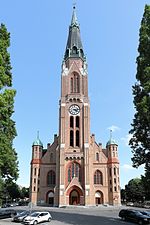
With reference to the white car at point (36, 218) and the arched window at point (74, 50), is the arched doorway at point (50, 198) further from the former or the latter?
the arched window at point (74, 50)

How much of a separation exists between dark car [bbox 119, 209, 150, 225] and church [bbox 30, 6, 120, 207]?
28.0 meters

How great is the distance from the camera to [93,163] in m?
62.8

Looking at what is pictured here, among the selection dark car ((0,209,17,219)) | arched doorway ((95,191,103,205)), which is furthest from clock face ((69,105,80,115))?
dark car ((0,209,17,219))

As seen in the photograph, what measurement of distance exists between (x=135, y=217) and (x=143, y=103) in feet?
45.3

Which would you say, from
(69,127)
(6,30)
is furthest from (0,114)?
(69,127)

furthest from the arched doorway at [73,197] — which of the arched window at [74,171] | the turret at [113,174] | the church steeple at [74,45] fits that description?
the church steeple at [74,45]

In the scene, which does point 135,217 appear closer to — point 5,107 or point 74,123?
point 5,107

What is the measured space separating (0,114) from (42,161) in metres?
48.9

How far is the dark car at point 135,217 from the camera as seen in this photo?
2528 centimetres

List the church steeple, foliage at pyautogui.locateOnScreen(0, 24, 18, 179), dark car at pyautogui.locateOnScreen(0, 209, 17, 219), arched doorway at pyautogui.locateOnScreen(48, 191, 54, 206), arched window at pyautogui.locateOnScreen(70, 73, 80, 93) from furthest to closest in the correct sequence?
1. the church steeple
2. arched window at pyautogui.locateOnScreen(70, 73, 80, 93)
3. arched doorway at pyautogui.locateOnScreen(48, 191, 54, 206)
4. dark car at pyautogui.locateOnScreen(0, 209, 17, 219)
5. foliage at pyautogui.locateOnScreen(0, 24, 18, 179)

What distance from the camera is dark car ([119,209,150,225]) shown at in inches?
995

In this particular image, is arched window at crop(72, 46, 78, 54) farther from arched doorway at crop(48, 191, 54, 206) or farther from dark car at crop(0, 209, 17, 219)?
dark car at crop(0, 209, 17, 219)

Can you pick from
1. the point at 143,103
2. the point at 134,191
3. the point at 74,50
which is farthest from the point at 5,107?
the point at 134,191

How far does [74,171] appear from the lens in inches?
2318
